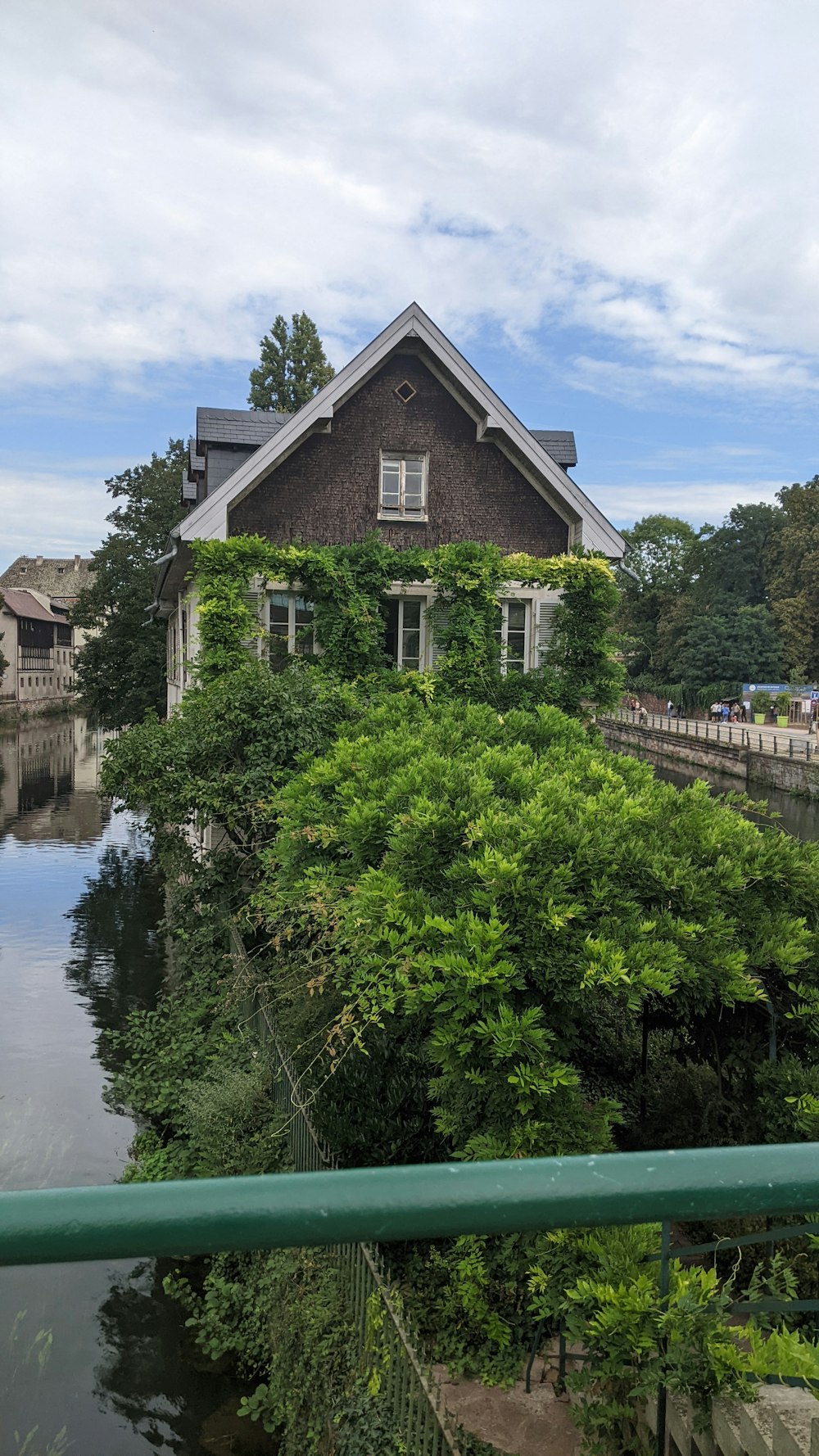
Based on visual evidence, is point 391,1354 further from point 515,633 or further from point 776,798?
point 776,798

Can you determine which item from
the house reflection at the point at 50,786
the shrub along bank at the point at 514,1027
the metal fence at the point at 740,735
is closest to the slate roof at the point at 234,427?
the shrub along bank at the point at 514,1027

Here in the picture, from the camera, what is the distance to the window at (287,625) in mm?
17812

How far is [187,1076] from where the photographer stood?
41.9ft

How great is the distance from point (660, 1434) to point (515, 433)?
16502 millimetres

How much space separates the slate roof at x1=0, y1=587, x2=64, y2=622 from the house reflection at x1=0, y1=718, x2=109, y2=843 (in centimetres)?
1676

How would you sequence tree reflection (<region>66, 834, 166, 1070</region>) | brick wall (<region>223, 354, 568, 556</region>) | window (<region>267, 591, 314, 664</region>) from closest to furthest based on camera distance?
tree reflection (<region>66, 834, 166, 1070</region>), window (<region>267, 591, 314, 664</region>), brick wall (<region>223, 354, 568, 556</region>)

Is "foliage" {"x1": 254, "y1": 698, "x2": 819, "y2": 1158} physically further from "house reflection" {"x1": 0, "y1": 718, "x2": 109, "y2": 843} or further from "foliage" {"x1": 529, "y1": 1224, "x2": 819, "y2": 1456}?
"house reflection" {"x1": 0, "y1": 718, "x2": 109, "y2": 843}

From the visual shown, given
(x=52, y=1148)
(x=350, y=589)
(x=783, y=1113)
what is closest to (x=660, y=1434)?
(x=783, y=1113)

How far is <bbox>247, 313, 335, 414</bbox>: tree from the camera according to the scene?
42938 mm

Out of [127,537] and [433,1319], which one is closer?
[433,1319]

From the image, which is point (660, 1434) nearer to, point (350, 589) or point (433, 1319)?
point (433, 1319)

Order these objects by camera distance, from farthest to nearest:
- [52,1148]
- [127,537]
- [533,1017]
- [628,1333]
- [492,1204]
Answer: [127,537]
[52,1148]
[533,1017]
[628,1333]
[492,1204]

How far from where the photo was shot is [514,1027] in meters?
5.91

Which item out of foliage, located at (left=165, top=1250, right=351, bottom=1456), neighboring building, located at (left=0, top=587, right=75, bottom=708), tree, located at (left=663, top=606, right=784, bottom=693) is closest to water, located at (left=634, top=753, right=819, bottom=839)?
tree, located at (left=663, top=606, right=784, bottom=693)
